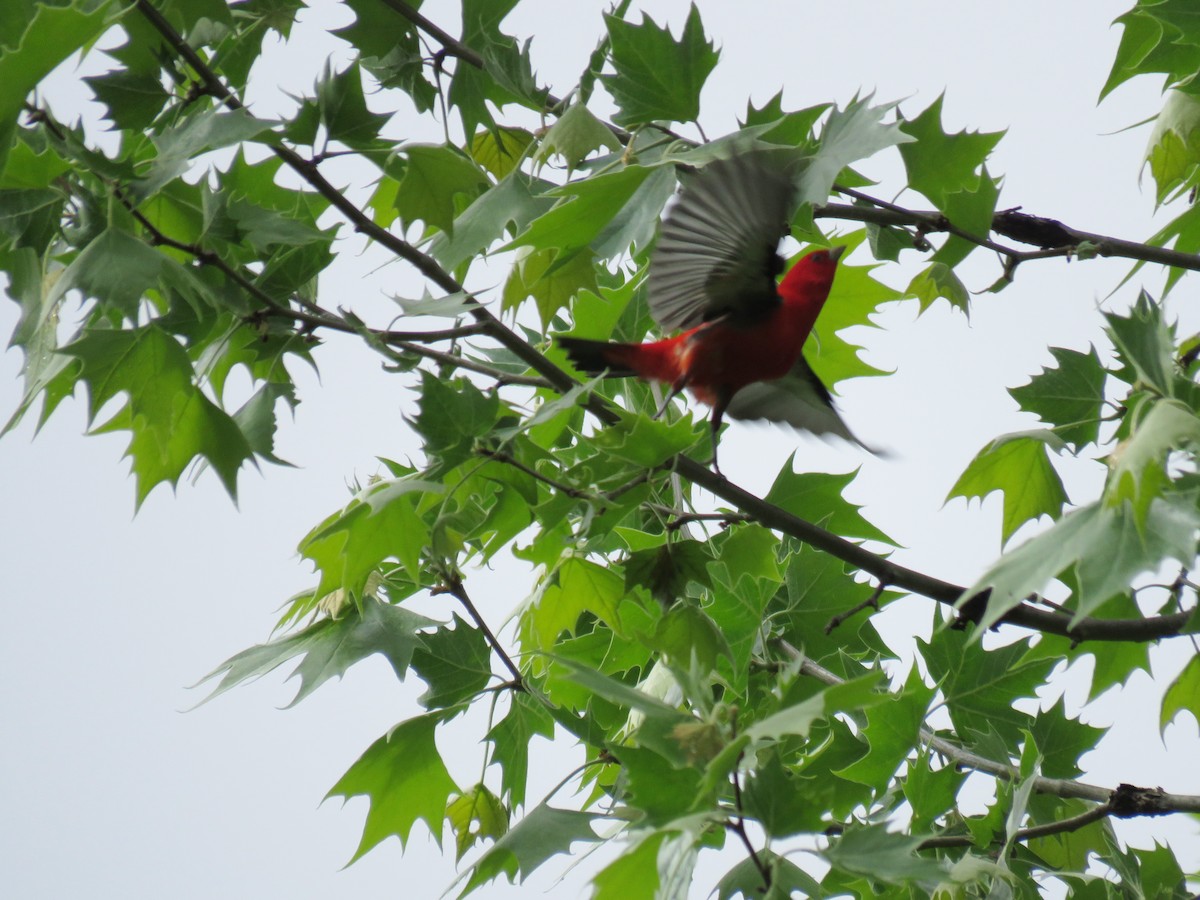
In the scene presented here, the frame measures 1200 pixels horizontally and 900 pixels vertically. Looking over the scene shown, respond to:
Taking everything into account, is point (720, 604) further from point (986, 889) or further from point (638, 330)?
point (638, 330)

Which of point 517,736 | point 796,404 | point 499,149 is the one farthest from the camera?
point 796,404

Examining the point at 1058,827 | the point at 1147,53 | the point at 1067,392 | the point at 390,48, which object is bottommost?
the point at 1058,827

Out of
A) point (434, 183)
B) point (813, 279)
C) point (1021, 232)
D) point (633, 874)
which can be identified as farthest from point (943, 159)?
point (633, 874)

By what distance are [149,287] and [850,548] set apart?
2.21ft

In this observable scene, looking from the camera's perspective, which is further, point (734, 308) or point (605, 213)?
point (734, 308)

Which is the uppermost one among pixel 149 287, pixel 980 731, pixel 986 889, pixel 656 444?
pixel 149 287

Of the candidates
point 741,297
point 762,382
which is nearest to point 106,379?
point 741,297

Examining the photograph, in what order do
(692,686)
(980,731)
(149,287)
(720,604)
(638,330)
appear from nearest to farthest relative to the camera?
(692,686) → (149,287) → (720,604) → (980,731) → (638,330)

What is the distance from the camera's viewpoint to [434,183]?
1308mm

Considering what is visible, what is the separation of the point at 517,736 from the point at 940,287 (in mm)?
830

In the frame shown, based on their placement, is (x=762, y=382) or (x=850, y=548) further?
(x=762, y=382)

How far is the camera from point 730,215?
1346 millimetres

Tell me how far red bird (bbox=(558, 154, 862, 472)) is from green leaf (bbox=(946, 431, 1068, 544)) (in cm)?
31

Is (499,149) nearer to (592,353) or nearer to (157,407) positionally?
(592,353)
